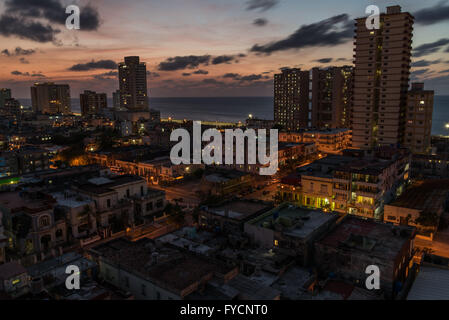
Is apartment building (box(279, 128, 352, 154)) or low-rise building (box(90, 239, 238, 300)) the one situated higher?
apartment building (box(279, 128, 352, 154))

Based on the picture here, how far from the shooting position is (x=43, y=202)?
40219mm

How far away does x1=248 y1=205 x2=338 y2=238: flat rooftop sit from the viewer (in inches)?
1208

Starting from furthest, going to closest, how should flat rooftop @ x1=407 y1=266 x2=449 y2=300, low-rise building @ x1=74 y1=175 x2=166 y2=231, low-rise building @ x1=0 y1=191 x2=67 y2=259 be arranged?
low-rise building @ x1=74 y1=175 x2=166 y2=231 → low-rise building @ x1=0 y1=191 x2=67 y2=259 → flat rooftop @ x1=407 y1=266 x2=449 y2=300

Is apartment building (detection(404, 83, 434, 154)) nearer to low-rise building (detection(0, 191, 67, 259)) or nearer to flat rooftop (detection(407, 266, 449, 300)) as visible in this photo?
flat rooftop (detection(407, 266, 449, 300))

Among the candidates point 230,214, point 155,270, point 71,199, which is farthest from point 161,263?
point 71,199

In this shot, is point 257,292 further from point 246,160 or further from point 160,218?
point 246,160

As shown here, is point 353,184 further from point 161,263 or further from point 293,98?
point 293,98

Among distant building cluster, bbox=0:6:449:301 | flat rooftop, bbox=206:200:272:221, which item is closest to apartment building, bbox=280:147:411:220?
distant building cluster, bbox=0:6:449:301

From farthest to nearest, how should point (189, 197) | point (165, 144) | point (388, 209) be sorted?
1. point (165, 144)
2. point (189, 197)
3. point (388, 209)

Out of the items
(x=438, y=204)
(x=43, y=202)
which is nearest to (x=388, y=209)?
(x=438, y=204)

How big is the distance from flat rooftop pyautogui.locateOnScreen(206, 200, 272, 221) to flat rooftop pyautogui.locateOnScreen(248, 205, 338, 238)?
5.73ft

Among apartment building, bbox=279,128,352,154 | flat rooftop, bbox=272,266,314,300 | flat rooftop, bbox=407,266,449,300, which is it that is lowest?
flat rooftop, bbox=407,266,449,300

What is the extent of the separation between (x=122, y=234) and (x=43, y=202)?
32.9 feet

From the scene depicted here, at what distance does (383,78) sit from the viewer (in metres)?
80.0
